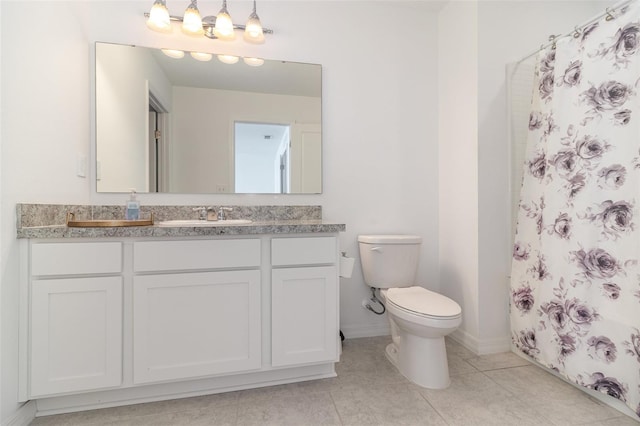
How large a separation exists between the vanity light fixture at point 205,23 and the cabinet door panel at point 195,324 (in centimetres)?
144

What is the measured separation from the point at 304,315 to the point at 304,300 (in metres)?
0.07

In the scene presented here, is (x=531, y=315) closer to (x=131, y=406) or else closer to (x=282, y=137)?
(x=282, y=137)

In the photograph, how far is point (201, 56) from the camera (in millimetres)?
1848

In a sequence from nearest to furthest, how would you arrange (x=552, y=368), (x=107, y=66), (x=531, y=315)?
(x=552, y=368) → (x=531, y=315) → (x=107, y=66)

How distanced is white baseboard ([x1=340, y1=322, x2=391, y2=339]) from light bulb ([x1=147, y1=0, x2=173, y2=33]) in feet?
7.14

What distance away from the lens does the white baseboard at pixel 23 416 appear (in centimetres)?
115

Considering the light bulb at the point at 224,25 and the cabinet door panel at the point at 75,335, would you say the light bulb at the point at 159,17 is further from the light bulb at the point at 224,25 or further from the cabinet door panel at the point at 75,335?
the cabinet door panel at the point at 75,335

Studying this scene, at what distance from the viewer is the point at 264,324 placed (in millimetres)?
1395

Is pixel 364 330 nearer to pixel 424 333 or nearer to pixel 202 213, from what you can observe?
pixel 424 333

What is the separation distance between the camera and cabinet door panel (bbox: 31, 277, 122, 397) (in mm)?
1189

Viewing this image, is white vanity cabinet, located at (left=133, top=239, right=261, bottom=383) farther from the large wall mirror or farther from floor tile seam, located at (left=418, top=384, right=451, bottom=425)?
floor tile seam, located at (left=418, top=384, right=451, bottom=425)

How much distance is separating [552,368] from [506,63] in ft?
5.73

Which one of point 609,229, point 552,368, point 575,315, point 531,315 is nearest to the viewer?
point 609,229

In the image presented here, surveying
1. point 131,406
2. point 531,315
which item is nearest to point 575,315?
point 531,315
